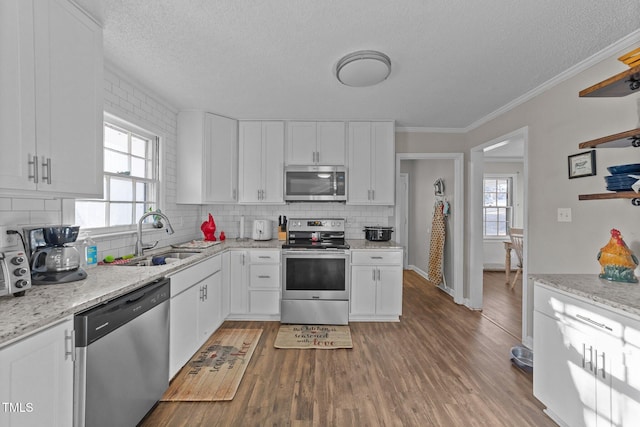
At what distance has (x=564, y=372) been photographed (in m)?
Result: 1.68

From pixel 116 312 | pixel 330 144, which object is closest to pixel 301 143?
pixel 330 144

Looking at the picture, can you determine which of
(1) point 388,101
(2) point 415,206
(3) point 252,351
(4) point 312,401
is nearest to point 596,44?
(1) point 388,101

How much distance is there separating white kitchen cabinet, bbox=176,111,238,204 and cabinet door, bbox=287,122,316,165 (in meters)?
0.86

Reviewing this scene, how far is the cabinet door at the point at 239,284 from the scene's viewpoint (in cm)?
330

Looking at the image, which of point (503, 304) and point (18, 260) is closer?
point (18, 260)

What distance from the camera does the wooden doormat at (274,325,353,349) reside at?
276 cm

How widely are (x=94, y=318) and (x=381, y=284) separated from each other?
2.68m

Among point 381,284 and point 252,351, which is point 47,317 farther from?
point 381,284

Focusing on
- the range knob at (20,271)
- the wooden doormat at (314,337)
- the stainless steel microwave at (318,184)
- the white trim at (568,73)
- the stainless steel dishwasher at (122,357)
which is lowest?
the wooden doormat at (314,337)

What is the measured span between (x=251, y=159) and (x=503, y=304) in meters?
4.05

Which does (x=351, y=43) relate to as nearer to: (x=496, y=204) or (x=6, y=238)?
(x=6, y=238)

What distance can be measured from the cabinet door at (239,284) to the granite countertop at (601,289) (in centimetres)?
272

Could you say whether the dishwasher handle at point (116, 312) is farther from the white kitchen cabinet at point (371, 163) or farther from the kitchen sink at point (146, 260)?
the white kitchen cabinet at point (371, 163)

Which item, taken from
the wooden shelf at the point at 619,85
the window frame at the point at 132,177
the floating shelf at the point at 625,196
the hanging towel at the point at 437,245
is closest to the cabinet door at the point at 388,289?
the hanging towel at the point at 437,245
